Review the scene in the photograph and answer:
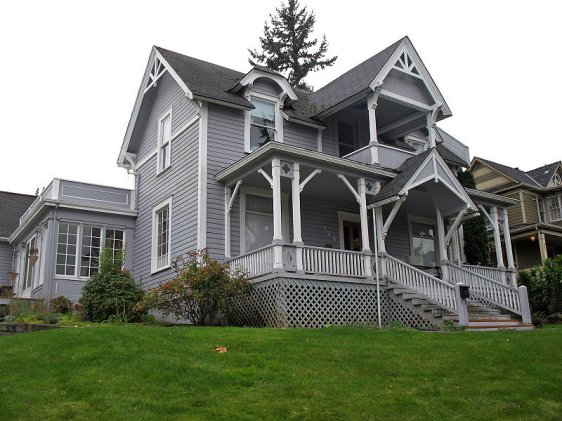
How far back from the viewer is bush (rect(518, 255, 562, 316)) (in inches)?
819

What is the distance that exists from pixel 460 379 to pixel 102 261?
11.4 meters

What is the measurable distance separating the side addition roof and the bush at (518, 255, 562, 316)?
847 inches

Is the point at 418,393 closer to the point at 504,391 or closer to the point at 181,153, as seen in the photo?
the point at 504,391

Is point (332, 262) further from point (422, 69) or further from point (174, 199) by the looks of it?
point (422, 69)

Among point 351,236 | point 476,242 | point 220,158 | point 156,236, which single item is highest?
point 220,158

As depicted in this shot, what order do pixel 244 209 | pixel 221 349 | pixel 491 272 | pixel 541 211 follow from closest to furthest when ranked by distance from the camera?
pixel 221 349 < pixel 244 209 < pixel 491 272 < pixel 541 211

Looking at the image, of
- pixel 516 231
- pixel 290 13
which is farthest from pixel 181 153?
pixel 290 13

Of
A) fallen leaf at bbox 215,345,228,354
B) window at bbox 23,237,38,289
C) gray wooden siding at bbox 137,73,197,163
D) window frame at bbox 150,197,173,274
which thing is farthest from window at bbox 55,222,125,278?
fallen leaf at bbox 215,345,228,354

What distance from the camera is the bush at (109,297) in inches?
627

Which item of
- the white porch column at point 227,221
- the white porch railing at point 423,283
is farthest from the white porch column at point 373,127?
the white porch column at point 227,221

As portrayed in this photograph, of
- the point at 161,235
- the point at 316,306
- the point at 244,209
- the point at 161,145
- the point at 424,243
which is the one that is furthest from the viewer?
the point at 424,243

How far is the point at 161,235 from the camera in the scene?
64.6 ft

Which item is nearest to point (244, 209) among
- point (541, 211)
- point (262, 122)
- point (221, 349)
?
point (262, 122)

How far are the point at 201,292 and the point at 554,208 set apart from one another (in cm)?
3013
